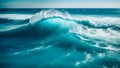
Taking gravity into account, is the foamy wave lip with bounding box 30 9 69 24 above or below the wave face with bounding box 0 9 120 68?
above

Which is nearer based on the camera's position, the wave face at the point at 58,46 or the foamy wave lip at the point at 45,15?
the wave face at the point at 58,46

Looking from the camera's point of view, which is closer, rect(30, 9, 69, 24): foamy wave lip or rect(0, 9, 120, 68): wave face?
rect(0, 9, 120, 68): wave face

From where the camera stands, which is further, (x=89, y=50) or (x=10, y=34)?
(x=10, y=34)

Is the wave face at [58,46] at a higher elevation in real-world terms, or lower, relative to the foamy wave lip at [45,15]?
lower

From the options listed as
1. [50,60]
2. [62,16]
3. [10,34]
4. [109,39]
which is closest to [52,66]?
[50,60]

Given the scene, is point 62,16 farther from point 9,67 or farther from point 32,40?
point 9,67

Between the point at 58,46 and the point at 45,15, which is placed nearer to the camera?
the point at 58,46

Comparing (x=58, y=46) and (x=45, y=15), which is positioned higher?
(x=45, y=15)

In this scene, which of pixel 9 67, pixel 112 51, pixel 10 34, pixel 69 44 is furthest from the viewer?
pixel 10 34
